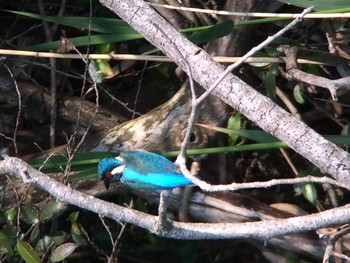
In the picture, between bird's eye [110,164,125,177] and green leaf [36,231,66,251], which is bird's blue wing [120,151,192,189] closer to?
Answer: bird's eye [110,164,125,177]

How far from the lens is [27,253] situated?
5.02ft

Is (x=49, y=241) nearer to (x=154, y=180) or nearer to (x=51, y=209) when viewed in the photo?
(x=51, y=209)

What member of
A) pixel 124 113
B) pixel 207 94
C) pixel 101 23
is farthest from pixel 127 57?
pixel 207 94

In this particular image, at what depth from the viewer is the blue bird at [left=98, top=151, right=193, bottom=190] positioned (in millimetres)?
1133

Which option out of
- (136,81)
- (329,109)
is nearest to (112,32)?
(136,81)

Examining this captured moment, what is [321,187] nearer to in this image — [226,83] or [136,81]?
[136,81]

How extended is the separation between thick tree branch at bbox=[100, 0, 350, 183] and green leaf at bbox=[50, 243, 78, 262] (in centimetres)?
53

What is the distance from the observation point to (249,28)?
164 centimetres

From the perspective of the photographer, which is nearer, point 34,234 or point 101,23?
point 101,23

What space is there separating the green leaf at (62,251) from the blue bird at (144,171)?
15.0 inches

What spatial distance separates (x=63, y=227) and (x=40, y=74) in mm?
413

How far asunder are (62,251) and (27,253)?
10cm

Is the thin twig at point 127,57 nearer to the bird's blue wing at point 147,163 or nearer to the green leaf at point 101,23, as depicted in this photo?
the green leaf at point 101,23

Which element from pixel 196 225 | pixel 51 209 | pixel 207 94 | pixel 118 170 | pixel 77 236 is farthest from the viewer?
pixel 77 236
